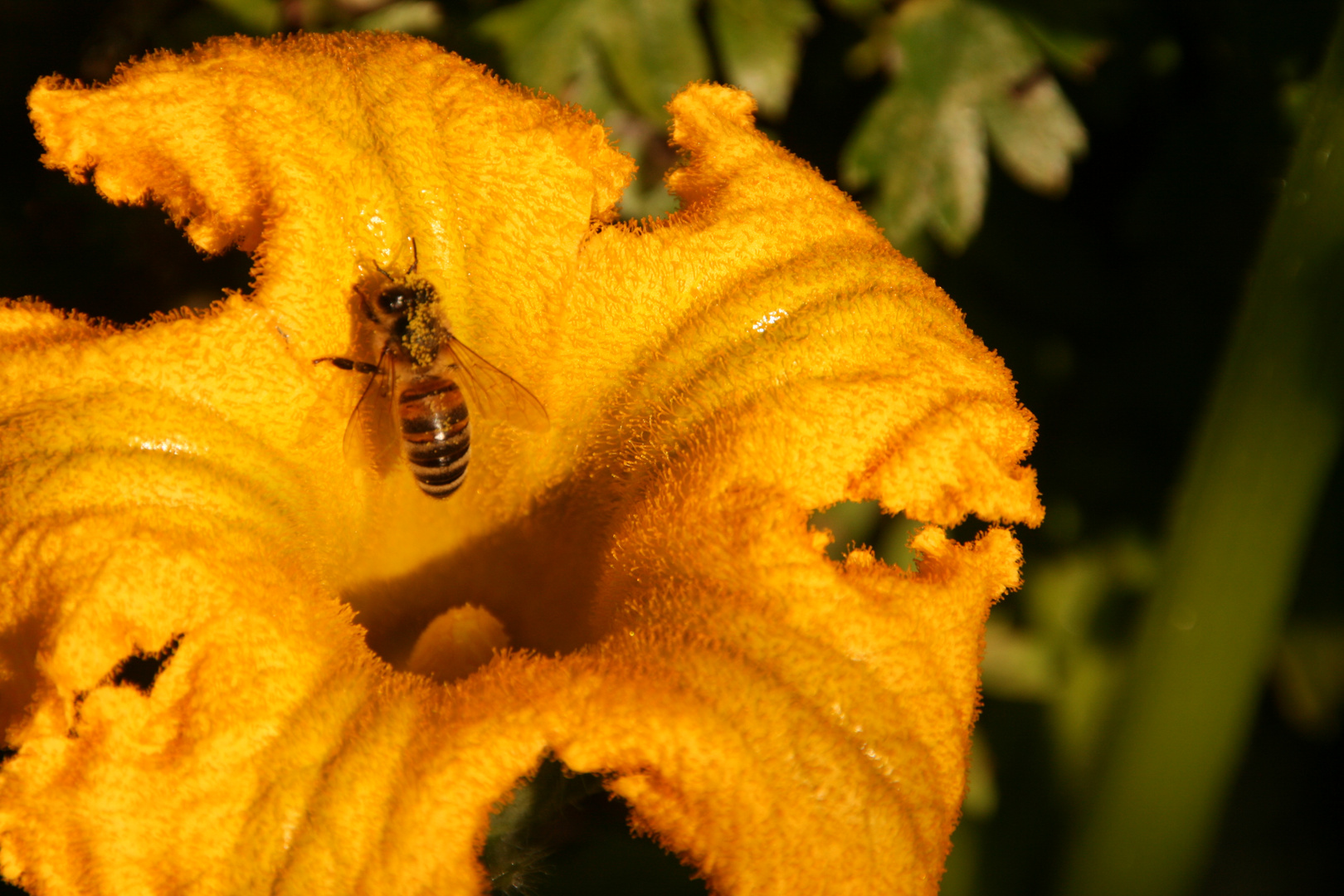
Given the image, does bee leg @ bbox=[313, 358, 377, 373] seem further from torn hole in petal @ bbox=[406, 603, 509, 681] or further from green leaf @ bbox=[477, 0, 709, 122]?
green leaf @ bbox=[477, 0, 709, 122]

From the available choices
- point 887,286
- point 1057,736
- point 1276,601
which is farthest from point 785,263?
point 1057,736

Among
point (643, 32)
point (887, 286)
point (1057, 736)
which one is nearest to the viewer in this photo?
point (887, 286)

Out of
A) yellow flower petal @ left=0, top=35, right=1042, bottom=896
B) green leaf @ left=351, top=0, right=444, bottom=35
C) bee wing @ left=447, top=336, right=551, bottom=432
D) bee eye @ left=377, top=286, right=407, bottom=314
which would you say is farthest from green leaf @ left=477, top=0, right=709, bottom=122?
bee eye @ left=377, top=286, right=407, bottom=314

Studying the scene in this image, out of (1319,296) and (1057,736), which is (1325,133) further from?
(1057,736)

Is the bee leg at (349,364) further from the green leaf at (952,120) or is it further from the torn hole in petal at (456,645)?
the green leaf at (952,120)

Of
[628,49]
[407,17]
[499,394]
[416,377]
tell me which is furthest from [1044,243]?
[416,377]

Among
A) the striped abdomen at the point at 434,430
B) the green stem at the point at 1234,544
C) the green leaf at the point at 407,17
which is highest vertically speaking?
the green leaf at the point at 407,17

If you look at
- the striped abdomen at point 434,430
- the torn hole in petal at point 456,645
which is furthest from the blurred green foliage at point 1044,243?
the striped abdomen at point 434,430
